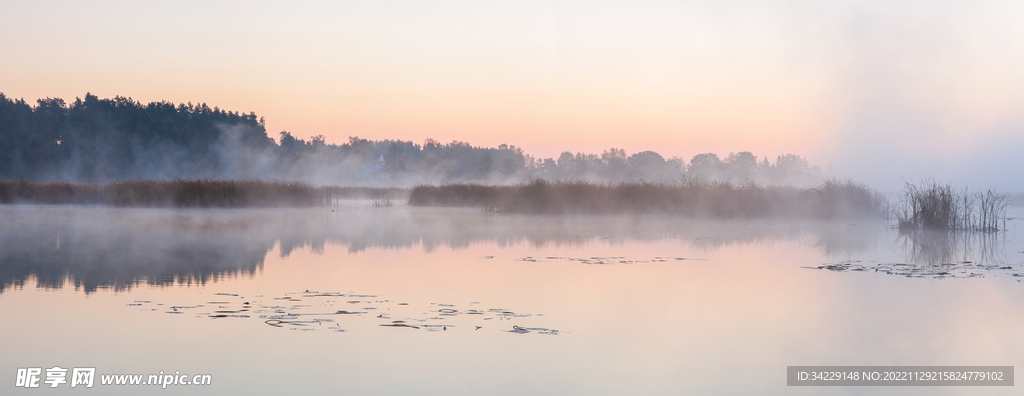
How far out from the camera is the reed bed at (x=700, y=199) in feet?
61.9

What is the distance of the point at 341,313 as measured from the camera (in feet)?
16.9

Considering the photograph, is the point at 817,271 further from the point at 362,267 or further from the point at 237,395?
the point at 237,395

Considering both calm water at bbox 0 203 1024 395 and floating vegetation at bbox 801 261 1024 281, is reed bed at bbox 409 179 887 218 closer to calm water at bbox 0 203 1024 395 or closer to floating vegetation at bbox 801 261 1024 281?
calm water at bbox 0 203 1024 395

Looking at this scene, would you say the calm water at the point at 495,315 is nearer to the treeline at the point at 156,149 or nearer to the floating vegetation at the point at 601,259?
the floating vegetation at the point at 601,259

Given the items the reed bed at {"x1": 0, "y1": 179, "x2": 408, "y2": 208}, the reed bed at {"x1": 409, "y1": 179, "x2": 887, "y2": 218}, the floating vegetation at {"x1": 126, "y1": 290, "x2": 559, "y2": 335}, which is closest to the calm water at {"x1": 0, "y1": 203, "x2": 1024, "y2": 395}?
the floating vegetation at {"x1": 126, "y1": 290, "x2": 559, "y2": 335}

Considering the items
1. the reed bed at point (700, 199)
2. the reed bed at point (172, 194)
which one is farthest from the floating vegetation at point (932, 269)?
the reed bed at point (172, 194)

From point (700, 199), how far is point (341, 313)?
15.6m

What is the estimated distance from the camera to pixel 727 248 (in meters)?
10.5

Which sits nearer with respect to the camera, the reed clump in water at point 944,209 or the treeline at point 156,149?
the reed clump in water at point 944,209

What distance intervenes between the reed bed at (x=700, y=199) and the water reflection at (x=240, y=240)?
1843 mm

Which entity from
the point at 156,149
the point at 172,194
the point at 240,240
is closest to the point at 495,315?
the point at 240,240

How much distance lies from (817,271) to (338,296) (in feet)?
17.6

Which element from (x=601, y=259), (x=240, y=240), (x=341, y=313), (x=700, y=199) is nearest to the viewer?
(x=341, y=313)

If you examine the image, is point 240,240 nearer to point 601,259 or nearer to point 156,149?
point 601,259
